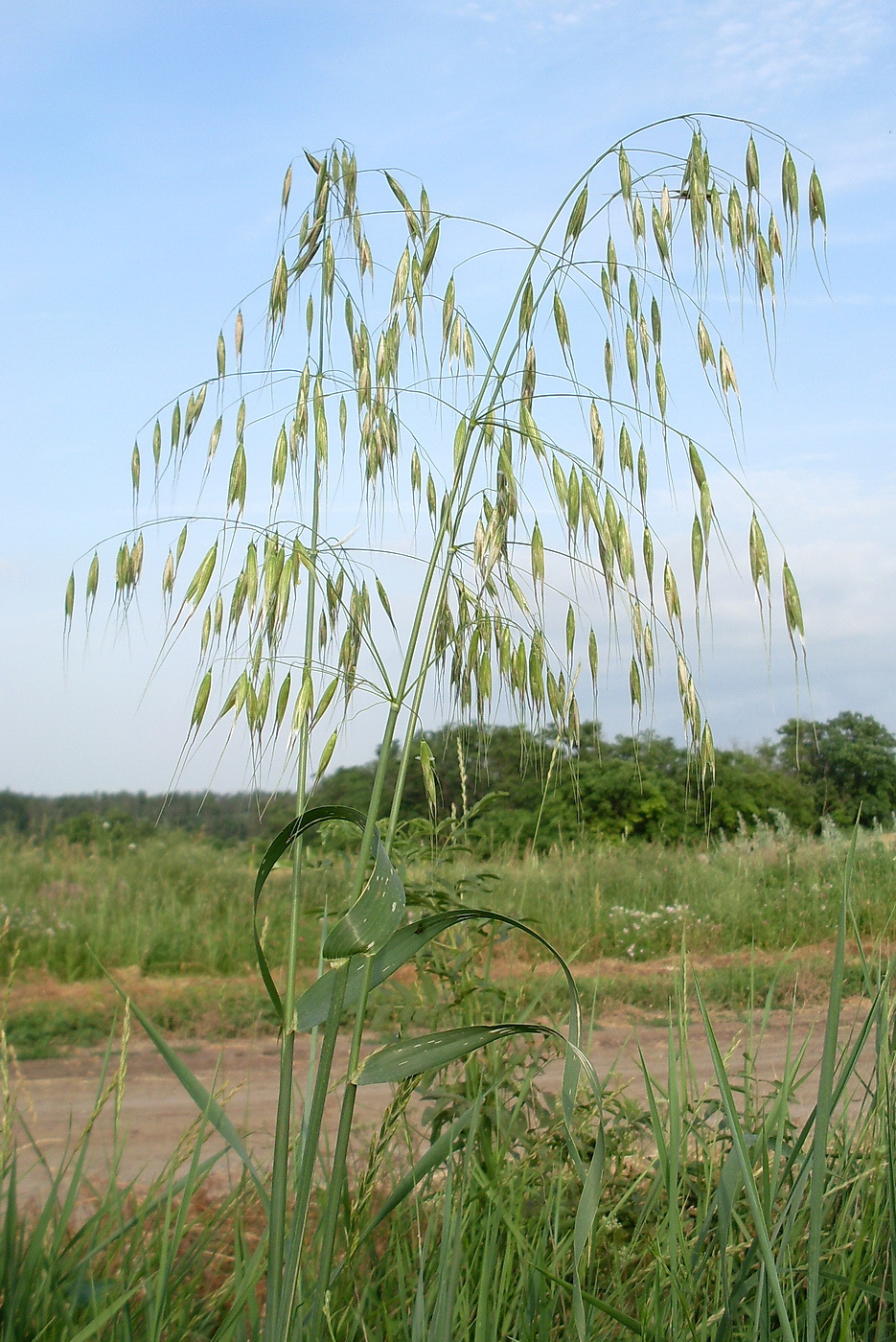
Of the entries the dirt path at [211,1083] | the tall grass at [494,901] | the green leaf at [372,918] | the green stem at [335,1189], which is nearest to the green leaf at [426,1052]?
the green stem at [335,1189]

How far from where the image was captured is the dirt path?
339 centimetres

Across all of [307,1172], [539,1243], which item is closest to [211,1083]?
[539,1243]

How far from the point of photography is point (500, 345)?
1265mm

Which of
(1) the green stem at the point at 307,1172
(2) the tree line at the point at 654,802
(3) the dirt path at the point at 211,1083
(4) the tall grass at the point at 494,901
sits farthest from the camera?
(2) the tree line at the point at 654,802

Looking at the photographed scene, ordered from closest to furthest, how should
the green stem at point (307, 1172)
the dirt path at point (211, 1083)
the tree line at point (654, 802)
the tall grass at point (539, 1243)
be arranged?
1. the green stem at point (307, 1172)
2. the tall grass at point (539, 1243)
3. the dirt path at point (211, 1083)
4. the tree line at point (654, 802)

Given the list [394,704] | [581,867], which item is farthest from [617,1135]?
[581,867]

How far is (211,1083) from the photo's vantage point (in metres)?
3.67

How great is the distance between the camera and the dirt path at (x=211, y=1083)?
3391 millimetres

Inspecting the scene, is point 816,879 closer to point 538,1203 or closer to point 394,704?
point 538,1203

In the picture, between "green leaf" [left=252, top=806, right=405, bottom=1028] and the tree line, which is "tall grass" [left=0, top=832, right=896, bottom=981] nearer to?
the tree line

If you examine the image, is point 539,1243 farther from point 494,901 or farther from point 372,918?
point 494,901

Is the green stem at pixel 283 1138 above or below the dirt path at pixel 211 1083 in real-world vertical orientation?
above

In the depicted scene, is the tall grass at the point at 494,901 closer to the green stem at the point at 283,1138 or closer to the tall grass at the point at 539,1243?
the tall grass at the point at 539,1243

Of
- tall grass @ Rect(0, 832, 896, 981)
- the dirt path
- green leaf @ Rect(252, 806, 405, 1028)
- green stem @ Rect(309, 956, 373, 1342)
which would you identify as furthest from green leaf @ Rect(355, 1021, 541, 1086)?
tall grass @ Rect(0, 832, 896, 981)
